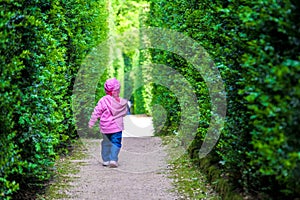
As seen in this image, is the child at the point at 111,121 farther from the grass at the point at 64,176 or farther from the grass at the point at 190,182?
the grass at the point at 190,182

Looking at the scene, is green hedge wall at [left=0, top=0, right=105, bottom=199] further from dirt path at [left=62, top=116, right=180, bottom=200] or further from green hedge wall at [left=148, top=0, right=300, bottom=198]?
green hedge wall at [left=148, top=0, right=300, bottom=198]

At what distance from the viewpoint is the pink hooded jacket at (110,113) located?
9.43 m

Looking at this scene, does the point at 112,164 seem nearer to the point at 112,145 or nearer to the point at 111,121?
the point at 112,145

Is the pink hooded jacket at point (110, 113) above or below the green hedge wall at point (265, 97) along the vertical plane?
below

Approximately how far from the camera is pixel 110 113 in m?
9.47

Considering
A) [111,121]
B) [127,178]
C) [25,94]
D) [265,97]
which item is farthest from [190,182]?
[265,97]

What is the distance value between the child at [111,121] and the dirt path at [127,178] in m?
0.31

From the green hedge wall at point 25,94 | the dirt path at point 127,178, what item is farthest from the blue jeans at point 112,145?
Result: the green hedge wall at point 25,94

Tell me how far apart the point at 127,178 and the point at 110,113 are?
67.9 inches

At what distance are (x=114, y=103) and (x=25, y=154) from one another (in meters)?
3.54

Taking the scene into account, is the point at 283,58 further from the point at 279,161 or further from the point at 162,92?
the point at 162,92

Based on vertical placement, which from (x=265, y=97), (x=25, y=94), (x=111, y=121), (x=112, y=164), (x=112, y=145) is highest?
(x=265, y=97)

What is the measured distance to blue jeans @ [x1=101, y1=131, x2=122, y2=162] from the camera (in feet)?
31.0

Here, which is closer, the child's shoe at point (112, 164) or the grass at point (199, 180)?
the grass at point (199, 180)
